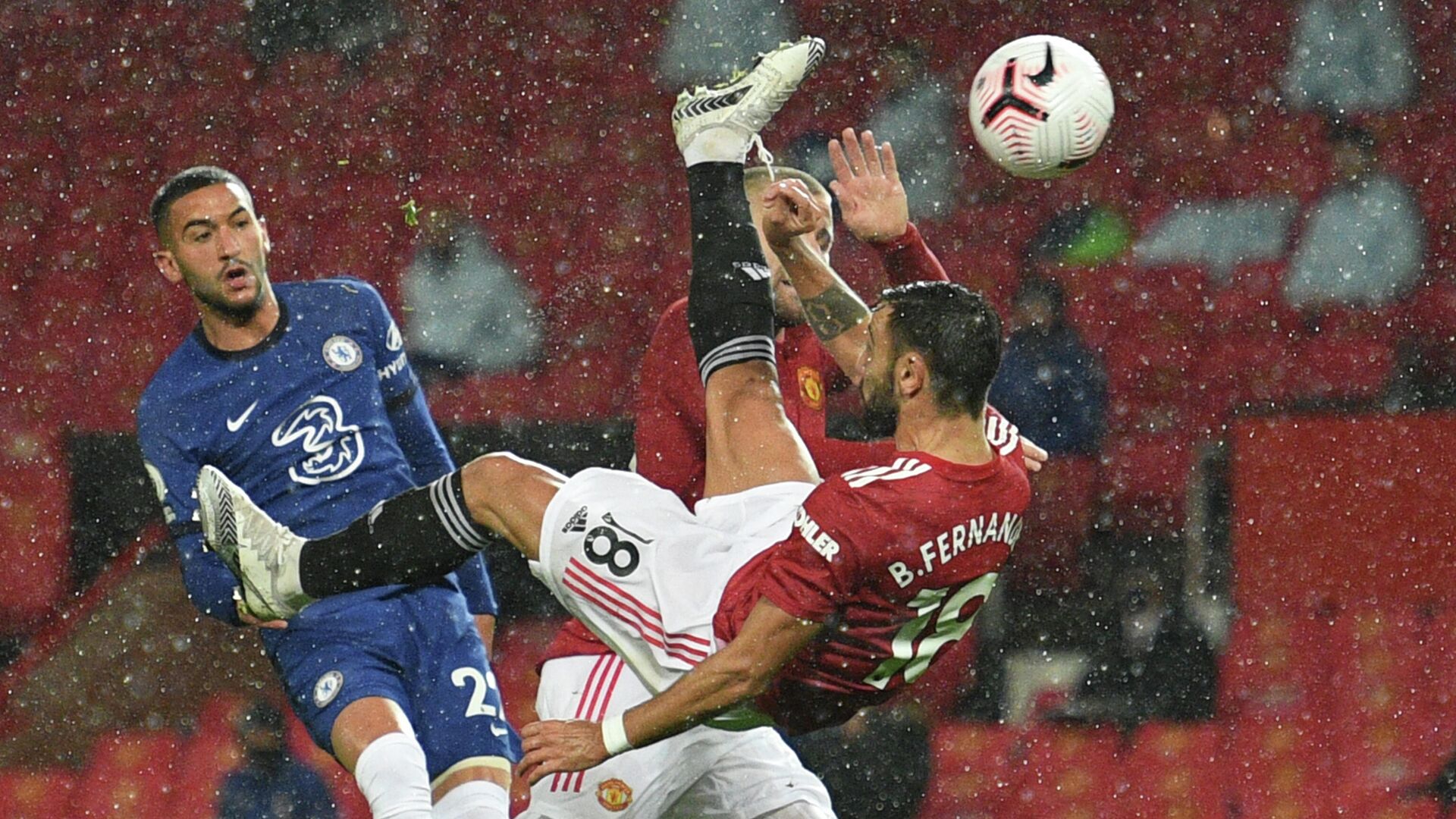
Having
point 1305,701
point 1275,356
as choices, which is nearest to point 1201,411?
Result: point 1275,356

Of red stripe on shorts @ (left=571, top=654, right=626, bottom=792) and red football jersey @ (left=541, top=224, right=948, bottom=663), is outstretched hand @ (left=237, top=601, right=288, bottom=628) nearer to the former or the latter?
red football jersey @ (left=541, top=224, right=948, bottom=663)

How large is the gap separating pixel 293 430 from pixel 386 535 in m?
0.58

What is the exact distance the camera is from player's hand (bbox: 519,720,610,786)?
307 centimetres

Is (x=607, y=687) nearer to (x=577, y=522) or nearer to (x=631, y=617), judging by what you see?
(x=631, y=617)

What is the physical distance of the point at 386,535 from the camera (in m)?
3.39

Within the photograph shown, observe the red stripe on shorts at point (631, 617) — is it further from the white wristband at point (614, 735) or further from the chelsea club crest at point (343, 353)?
the chelsea club crest at point (343, 353)

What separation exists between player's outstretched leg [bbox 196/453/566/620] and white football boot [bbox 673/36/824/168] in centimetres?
82

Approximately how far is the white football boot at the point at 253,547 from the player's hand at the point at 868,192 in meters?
1.42

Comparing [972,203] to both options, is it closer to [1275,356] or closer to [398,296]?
[1275,356]

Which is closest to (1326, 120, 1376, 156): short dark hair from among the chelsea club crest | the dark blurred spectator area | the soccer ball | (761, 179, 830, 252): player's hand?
the dark blurred spectator area

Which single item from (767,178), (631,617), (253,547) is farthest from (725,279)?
(253,547)

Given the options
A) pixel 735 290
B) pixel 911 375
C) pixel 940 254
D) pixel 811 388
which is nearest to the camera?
pixel 911 375

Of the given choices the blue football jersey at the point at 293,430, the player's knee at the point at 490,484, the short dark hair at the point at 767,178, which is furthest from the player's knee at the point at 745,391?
the blue football jersey at the point at 293,430

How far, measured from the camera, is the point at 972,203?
6.20 meters
